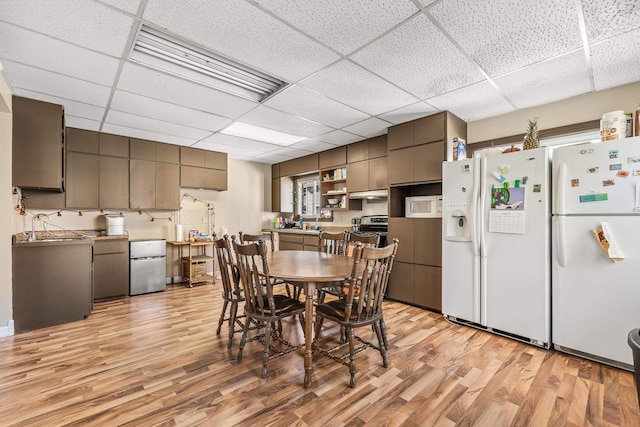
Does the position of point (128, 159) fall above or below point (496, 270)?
above

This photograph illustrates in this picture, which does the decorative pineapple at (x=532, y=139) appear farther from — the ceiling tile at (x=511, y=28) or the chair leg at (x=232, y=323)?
the chair leg at (x=232, y=323)

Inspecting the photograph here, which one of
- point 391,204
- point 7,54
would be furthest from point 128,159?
point 391,204

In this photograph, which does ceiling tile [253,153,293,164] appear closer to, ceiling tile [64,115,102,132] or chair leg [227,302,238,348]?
ceiling tile [64,115,102,132]

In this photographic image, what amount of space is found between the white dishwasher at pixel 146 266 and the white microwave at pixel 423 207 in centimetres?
385

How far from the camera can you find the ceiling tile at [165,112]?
3174 mm

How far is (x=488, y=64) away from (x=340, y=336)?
277cm

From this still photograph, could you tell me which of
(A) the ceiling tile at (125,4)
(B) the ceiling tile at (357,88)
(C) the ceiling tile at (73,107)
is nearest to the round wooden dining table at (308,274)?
(B) the ceiling tile at (357,88)

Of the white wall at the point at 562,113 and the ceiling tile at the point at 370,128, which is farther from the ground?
the ceiling tile at the point at 370,128

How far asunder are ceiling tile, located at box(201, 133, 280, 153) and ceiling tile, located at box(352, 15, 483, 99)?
9.11 ft

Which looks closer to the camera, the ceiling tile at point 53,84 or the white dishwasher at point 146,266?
the ceiling tile at point 53,84

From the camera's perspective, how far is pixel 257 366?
7.53ft

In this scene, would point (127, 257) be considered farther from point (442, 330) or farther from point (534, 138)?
point (534, 138)

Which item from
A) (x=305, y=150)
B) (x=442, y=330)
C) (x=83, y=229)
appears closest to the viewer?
(x=442, y=330)

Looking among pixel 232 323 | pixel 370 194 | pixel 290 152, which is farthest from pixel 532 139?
pixel 290 152
